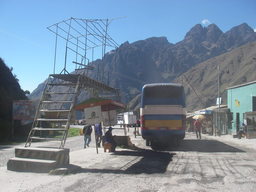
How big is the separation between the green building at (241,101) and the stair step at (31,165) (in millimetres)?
24481

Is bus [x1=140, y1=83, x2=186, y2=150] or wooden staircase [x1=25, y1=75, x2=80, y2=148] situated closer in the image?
wooden staircase [x1=25, y1=75, x2=80, y2=148]

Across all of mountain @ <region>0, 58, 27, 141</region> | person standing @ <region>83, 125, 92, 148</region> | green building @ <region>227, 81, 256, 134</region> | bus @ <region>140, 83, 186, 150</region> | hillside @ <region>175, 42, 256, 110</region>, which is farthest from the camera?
hillside @ <region>175, 42, 256, 110</region>

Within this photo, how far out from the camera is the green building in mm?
32812

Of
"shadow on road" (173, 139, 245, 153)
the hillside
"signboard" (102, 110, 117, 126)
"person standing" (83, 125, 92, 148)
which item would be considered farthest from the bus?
the hillside

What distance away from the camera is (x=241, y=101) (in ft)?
118

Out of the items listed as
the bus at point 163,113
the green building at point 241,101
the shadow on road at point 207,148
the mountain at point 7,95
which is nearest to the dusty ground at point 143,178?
the shadow on road at point 207,148

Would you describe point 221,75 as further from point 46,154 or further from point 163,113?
point 46,154

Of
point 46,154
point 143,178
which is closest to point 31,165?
point 46,154

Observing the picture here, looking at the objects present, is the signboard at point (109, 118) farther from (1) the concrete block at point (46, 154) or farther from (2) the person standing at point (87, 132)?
(1) the concrete block at point (46, 154)

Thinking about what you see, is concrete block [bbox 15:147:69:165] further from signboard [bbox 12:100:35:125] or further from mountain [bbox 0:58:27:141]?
signboard [bbox 12:100:35:125]

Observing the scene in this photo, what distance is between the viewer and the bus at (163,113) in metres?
20.1

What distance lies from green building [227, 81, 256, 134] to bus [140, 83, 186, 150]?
44.6ft

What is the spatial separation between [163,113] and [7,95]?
942 inches

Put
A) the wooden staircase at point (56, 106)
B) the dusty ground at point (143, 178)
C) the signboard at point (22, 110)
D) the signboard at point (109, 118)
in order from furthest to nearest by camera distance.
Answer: the signboard at point (22, 110) → the signboard at point (109, 118) → the wooden staircase at point (56, 106) → the dusty ground at point (143, 178)
